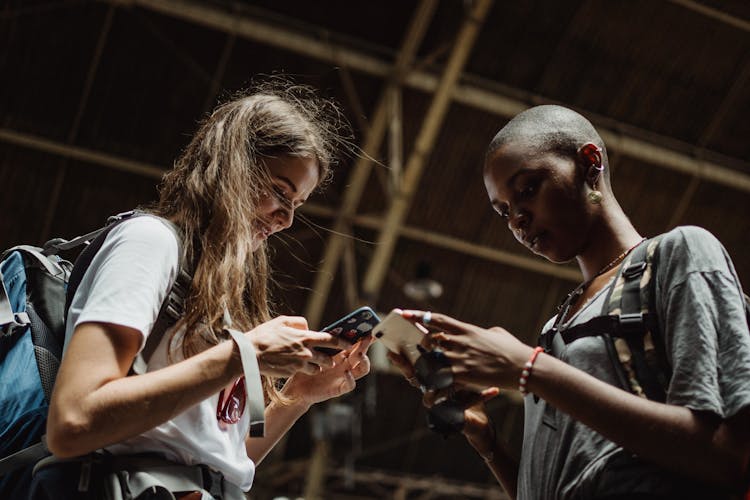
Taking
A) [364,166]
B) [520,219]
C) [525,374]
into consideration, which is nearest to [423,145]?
[364,166]

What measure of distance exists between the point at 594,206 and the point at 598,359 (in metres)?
0.54

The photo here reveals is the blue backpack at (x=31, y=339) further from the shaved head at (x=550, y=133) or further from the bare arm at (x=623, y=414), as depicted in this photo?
the shaved head at (x=550, y=133)

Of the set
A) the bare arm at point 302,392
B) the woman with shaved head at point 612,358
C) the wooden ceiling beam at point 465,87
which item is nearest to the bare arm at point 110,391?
the woman with shaved head at point 612,358

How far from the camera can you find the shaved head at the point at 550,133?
7.62 feet

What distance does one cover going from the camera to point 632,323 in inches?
72.9

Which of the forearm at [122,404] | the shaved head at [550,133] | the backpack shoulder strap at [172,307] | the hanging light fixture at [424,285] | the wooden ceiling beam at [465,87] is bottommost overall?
the hanging light fixture at [424,285]

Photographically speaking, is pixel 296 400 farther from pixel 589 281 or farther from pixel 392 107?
pixel 392 107

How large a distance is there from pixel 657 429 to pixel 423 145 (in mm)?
7750

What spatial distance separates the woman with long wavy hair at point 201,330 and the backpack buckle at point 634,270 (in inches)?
30.4

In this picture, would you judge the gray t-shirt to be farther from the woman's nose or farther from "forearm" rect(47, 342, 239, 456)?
"forearm" rect(47, 342, 239, 456)

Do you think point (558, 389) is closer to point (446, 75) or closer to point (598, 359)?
point (598, 359)

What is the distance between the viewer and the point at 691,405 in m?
1.64

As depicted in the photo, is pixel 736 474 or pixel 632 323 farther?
pixel 632 323

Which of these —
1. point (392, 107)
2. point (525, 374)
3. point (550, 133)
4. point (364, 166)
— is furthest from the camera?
point (364, 166)
